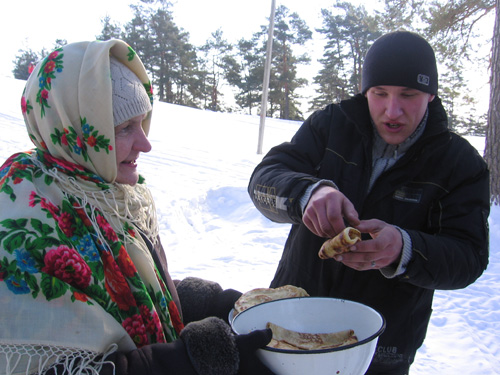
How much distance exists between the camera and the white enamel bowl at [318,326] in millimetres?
1031

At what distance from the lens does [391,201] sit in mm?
1709

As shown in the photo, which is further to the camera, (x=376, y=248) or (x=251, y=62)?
(x=251, y=62)

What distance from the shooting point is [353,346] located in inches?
40.7

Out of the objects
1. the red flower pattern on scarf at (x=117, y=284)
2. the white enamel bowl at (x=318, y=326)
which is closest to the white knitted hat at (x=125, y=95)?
the red flower pattern on scarf at (x=117, y=284)

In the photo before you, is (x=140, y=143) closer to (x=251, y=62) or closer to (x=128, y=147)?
(x=128, y=147)

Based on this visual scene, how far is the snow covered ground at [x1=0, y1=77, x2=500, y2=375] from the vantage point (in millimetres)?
3332

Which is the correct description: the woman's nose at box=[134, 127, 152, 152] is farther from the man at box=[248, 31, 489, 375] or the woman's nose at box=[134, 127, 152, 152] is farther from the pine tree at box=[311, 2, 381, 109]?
the pine tree at box=[311, 2, 381, 109]

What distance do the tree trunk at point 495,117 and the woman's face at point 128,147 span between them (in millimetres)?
6501

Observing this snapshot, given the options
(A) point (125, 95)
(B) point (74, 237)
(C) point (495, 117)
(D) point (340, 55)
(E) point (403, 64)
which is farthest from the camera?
(D) point (340, 55)

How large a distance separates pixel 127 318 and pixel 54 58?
94 centimetres

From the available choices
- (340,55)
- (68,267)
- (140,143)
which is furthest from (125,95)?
(340,55)

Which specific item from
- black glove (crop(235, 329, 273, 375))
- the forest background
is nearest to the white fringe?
black glove (crop(235, 329, 273, 375))

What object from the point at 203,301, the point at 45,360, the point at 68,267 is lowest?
the point at 203,301

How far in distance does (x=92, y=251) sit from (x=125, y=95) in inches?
23.0
